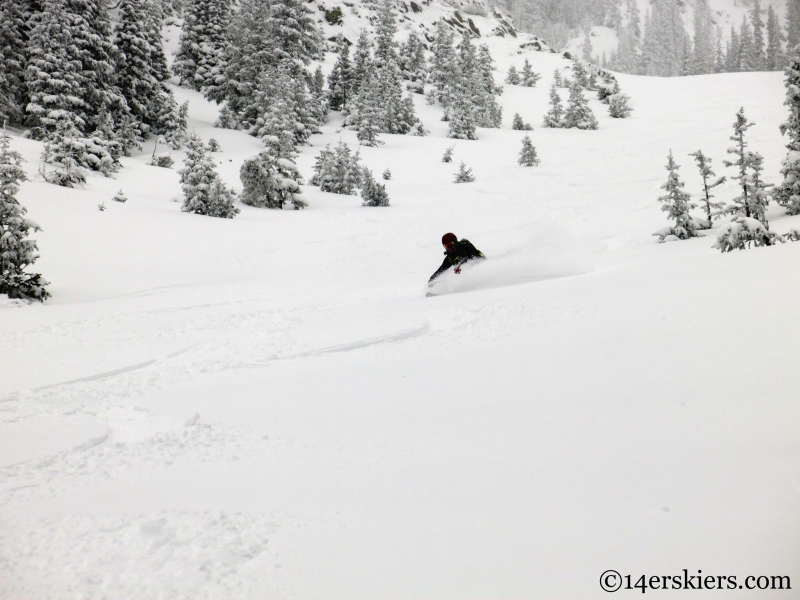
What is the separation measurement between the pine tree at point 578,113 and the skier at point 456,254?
29.9m

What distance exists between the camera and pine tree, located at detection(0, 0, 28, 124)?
2472 cm

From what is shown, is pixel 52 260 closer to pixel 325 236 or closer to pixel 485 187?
pixel 325 236

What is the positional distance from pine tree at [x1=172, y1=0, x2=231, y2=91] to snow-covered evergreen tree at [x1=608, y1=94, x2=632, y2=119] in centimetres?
3016

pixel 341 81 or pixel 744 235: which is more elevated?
pixel 341 81

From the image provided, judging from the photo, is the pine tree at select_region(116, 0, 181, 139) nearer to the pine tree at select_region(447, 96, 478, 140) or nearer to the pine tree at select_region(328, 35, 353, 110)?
the pine tree at select_region(328, 35, 353, 110)

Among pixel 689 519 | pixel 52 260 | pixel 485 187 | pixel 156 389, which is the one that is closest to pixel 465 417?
pixel 689 519

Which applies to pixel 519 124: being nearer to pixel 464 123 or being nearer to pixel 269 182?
pixel 464 123

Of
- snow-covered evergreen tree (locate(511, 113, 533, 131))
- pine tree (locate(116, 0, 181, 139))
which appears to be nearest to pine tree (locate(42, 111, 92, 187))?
pine tree (locate(116, 0, 181, 139))

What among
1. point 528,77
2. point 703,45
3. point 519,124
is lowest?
point 519,124

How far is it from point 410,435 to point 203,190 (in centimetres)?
1529

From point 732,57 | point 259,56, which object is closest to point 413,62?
point 259,56

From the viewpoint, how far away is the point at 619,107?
3666 cm

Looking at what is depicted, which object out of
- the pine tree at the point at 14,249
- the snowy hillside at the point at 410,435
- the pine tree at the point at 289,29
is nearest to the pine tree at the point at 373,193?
the snowy hillside at the point at 410,435

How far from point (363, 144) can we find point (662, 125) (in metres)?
19.6
